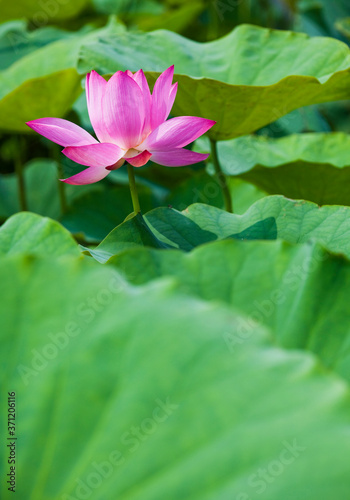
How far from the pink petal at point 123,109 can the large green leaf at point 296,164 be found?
0.49 metres

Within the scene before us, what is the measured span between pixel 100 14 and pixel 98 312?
6.77ft

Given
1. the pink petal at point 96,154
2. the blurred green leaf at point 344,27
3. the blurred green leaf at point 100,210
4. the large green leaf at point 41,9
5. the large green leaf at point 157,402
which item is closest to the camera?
the large green leaf at point 157,402

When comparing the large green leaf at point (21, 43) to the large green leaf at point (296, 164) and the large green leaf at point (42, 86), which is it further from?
the large green leaf at point (296, 164)

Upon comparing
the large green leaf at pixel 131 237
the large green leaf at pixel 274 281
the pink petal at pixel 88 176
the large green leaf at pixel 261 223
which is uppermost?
the pink petal at pixel 88 176

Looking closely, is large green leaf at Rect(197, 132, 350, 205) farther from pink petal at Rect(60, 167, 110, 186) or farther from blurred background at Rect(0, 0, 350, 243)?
pink petal at Rect(60, 167, 110, 186)

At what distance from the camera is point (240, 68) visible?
114 centimetres

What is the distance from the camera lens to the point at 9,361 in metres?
0.47

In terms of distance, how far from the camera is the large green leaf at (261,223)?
0.77 m

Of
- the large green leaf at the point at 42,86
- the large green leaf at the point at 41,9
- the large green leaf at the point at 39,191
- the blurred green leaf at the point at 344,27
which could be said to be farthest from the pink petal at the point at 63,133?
the large green leaf at the point at 41,9

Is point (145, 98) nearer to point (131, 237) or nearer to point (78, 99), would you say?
point (131, 237)

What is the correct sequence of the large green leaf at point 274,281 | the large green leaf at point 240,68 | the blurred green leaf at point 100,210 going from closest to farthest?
the large green leaf at point 274,281 < the large green leaf at point 240,68 < the blurred green leaf at point 100,210

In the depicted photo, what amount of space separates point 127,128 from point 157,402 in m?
0.40

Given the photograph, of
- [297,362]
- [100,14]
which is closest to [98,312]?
[297,362]

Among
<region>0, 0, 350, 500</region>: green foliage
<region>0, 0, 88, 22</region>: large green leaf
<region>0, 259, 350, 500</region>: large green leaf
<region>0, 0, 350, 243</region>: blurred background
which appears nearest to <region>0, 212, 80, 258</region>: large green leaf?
<region>0, 0, 350, 500</region>: green foliage
